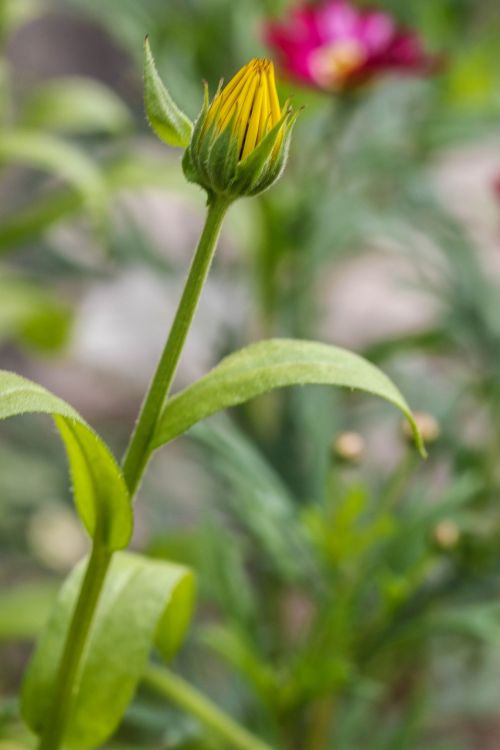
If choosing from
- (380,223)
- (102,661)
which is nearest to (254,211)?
(380,223)

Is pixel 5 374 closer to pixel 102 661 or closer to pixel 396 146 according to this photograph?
pixel 102 661

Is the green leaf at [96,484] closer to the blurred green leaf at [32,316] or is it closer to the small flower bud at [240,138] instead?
the small flower bud at [240,138]

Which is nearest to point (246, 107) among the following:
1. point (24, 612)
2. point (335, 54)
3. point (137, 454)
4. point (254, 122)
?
point (254, 122)

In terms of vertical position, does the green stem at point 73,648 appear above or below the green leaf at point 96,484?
below

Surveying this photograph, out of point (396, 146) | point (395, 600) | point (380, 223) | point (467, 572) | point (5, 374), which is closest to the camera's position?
point (5, 374)

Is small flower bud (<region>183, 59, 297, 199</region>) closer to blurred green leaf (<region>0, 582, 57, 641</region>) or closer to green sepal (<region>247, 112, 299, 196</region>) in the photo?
green sepal (<region>247, 112, 299, 196</region>)

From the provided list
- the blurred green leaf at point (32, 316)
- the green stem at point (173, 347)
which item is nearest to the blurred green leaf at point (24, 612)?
the blurred green leaf at point (32, 316)

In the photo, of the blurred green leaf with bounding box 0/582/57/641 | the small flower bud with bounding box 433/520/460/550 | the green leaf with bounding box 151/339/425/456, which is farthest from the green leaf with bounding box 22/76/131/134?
the green leaf with bounding box 151/339/425/456
